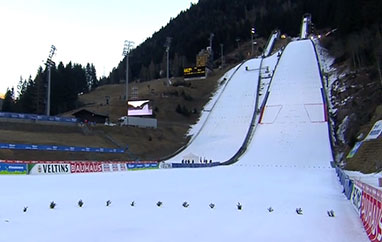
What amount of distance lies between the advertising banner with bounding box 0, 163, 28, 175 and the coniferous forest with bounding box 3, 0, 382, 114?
32604 mm

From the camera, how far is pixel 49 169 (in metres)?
26.7

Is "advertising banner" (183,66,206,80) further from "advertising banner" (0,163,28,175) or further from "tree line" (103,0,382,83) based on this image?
"advertising banner" (0,163,28,175)

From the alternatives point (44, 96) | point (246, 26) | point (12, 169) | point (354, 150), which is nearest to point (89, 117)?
point (12, 169)

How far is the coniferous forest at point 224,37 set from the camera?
187ft

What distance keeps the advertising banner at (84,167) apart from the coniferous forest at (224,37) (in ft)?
91.4

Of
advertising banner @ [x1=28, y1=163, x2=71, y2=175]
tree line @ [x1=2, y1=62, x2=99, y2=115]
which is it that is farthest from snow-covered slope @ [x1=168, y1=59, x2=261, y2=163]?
tree line @ [x1=2, y1=62, x2=99, y2=115]

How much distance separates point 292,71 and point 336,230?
56.2m

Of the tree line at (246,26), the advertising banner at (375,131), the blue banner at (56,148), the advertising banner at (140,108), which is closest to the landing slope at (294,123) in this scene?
the advertising banner at (375,131)

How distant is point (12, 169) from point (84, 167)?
496 centimetres

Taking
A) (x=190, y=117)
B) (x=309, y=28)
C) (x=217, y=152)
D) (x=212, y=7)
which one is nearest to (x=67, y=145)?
(x=217, y=152)

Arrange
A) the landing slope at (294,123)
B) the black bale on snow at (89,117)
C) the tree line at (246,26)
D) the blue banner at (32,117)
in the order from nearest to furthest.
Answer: the landing slope at (294,123) → the blue banner at (32,117) → the black bale on snow at (89,117) → the tree line at (246,26)

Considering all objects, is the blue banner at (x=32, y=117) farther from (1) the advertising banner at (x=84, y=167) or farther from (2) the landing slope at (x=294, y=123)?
(2) the landing slope at (x=294, y=123)

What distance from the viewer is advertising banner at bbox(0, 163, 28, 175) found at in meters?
25.3

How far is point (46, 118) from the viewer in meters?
45.5
